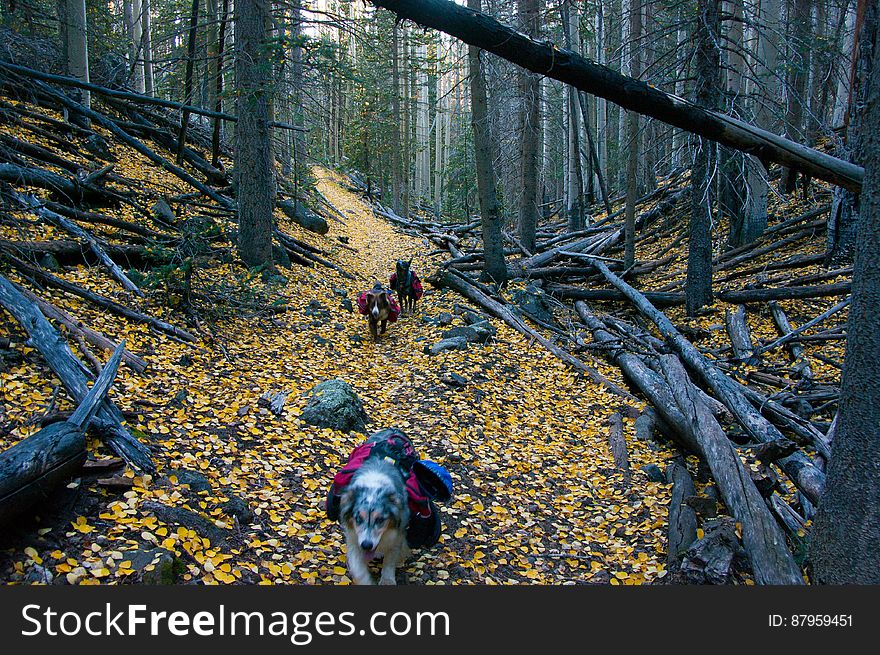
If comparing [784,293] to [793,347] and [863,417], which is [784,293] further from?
[863,417]

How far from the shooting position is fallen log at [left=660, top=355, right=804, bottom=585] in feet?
11.2

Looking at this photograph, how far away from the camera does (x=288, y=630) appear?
2762 millimetres

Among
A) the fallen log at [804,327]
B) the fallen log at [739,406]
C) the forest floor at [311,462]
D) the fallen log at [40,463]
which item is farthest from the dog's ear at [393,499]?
the fallen log at [804,327]

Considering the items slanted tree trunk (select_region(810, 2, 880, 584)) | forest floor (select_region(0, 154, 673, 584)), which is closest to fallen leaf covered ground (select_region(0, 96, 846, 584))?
forest floor (select_region(0, 154, 673, 584))

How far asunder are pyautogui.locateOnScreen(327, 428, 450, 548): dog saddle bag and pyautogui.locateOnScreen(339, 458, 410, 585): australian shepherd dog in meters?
0.06

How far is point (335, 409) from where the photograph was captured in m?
5.89

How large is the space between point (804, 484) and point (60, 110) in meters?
15.9

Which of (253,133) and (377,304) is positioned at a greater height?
(253,133)

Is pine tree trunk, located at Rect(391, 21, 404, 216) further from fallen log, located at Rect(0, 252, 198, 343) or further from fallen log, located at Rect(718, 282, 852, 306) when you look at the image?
fallen log, located at Rect(0, 252, 198, 343)

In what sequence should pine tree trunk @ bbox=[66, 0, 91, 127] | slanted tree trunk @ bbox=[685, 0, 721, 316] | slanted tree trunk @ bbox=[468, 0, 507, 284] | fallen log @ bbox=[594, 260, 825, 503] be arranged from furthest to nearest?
pine tree trunk @ bbox=[66, 0, 91, 127], slanted tree trunk @ bbox=[468, 0, 507, 284], slanted tree trunk @ bbox=[685, 0, 721, 316], fallen log @ bbox=[594, 260, 825, 503]

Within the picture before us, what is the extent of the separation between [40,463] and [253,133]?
8.12m

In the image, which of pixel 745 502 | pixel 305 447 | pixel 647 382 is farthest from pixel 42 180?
pixel 745 502

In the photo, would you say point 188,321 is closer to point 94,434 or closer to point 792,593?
point 94,434

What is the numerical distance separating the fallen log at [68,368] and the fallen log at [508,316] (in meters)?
6.28
